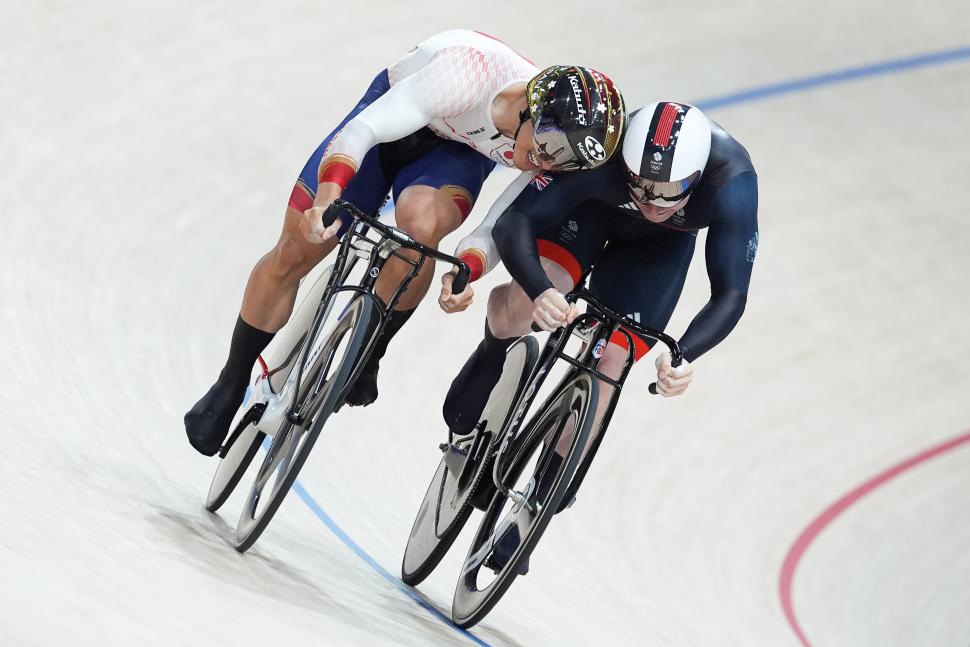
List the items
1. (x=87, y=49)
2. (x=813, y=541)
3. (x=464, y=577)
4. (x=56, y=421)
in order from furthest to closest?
1. (x=87, y=49)
2. (x=813, y=541)
3. (x=56, y=421)
4. (x=464, y=577)

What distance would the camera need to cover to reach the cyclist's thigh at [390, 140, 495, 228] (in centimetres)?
313

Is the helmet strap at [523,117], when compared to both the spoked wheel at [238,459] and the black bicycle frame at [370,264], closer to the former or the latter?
the black bicycle frame at [370,264]

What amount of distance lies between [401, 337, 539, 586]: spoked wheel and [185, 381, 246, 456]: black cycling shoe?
53cm

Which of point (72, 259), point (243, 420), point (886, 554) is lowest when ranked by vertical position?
point (886, 554)

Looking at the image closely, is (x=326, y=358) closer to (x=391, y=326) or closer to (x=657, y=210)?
(x=391, y=326)

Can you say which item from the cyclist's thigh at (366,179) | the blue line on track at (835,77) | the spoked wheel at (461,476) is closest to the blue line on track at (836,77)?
the blue line on track at (835,77)

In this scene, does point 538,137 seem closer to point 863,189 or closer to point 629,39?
point 863,189

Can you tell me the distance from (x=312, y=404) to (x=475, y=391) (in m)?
0.56

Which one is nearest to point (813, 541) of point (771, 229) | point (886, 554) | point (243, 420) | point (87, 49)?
point (886, 554)

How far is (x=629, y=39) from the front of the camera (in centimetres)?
702

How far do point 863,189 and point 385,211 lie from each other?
234 cm

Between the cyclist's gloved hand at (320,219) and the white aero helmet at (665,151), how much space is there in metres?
0.63

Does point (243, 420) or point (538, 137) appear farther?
point (243, 420)

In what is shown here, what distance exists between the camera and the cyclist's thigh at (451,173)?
313 cm
